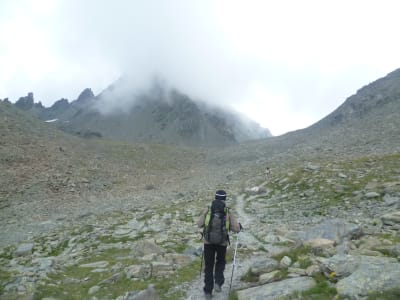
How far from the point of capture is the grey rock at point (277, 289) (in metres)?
8.77

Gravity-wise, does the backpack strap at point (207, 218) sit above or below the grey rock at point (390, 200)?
above

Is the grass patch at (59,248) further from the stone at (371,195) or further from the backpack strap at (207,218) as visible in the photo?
the stone at (371,195)

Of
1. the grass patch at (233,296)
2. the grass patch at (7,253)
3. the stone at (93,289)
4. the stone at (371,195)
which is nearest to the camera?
the grass patch at (233,296)

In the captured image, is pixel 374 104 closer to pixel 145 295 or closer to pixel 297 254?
pixel 297 254

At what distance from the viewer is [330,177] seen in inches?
1125

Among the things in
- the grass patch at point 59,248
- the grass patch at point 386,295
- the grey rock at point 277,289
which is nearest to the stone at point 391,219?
the grey rock at point 277,289

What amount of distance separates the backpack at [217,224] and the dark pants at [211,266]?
17.2 inches

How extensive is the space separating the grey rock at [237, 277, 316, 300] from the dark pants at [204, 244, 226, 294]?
3.05 feet

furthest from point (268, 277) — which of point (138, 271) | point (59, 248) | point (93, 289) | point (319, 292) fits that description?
point (59, 248)

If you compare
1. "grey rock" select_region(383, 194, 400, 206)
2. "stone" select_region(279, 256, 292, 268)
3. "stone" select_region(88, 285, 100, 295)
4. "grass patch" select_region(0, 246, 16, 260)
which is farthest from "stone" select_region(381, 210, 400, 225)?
"grass patch" select_region(0, 246, 16, 260)

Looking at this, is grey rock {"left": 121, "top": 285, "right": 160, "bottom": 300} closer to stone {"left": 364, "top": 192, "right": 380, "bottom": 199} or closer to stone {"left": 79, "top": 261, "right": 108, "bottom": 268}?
stone {"left": 79, "top": 261, "right": 108, "bottom": 268}

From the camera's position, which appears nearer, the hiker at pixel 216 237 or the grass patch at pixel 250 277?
the hiker at pixel 216 237

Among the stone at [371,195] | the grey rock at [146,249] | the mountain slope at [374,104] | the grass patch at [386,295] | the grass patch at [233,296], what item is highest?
the mountain slope at [374,104]

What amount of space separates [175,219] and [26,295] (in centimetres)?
1332
